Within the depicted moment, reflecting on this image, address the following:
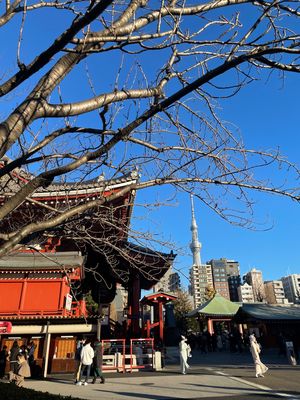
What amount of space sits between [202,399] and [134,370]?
24.4 ft

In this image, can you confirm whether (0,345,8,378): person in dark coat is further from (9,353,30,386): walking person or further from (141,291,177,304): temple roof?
(141,291,177,304): temple roof

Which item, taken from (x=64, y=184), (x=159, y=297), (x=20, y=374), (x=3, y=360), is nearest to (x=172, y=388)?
(x=20, y=374)

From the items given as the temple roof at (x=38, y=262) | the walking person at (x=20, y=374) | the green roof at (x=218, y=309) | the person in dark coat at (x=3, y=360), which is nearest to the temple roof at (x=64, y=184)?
the temple roof at (x=38, y=262)

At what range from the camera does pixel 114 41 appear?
163 inches

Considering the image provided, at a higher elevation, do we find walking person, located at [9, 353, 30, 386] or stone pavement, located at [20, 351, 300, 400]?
walking person, located at [9, 353, 30, 386]

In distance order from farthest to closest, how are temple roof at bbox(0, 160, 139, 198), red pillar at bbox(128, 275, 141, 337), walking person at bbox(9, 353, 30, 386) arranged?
red pillar at bbox(128, 275, 141, 337) → walking person at bbox(9, 353, 30, 386) → temple roof at bbox(0, 160, 139, 198)

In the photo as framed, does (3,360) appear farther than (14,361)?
Yes

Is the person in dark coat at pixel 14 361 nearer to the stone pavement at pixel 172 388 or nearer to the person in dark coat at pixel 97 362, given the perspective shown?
the stone pavement at pixel 172 388

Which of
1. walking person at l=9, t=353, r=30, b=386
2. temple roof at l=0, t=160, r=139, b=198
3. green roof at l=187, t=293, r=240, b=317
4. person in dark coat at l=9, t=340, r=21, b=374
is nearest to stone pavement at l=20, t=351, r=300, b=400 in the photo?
walking person at l=9, t=353, r=30, b=386

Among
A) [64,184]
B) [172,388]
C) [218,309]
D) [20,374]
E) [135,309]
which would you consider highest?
[218,309]

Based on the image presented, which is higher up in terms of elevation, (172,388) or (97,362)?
(97,362)

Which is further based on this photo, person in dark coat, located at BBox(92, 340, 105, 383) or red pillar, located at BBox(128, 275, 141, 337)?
red pillar, located at BBox(128, 275, 141, 337)

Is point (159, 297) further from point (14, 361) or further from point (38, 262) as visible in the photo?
point (14, 361)

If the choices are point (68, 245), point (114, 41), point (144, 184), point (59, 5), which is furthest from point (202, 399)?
point (68, 245)
